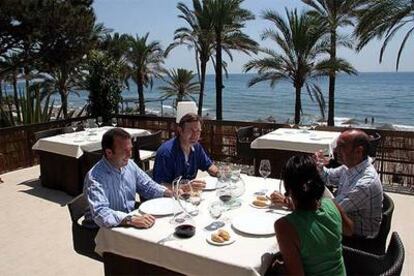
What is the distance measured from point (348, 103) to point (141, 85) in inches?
Result: 1261

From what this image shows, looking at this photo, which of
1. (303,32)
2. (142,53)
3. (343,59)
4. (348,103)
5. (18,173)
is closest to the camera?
(18,173)

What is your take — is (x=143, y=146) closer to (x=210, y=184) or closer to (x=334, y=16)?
(x=210, y=184)

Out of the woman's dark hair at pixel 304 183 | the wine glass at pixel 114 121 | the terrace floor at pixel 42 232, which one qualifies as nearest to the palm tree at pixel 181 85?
the wine glass at pixel 114 121

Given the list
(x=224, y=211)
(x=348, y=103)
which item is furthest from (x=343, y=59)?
(x=348, y=103)

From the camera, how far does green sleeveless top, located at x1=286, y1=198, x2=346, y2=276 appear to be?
171 centimetres

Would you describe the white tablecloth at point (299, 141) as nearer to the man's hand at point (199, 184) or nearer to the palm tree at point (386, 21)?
the man's hand at point (199, 184)

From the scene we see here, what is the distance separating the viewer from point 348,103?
4641 cm

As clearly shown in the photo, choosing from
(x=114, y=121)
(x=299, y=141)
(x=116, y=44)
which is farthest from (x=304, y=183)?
(x=116, y=44)

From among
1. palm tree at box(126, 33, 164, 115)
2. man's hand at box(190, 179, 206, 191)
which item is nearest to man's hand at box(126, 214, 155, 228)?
man's hand at box(190, 179, 206, 191)

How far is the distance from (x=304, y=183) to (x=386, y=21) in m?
8.39

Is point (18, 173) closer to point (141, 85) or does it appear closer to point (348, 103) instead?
point (141, 85)

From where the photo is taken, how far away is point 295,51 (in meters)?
12.0

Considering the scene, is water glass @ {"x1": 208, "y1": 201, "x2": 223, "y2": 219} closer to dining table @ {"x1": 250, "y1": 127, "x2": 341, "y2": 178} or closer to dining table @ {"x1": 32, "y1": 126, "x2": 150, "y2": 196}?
dining table @ {"x1": 250, "y1": 127, "x2": 341, "y2": 178}

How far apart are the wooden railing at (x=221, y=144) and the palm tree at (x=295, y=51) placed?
525 cm
